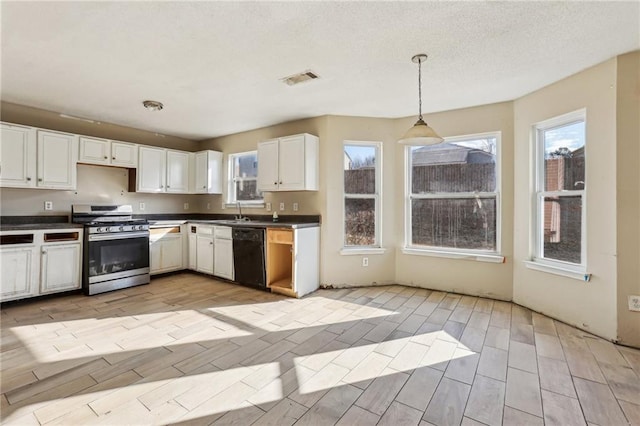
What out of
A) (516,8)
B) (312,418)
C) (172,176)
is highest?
(516,8)

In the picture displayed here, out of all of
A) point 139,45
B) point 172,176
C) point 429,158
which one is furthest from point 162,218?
point 429,158

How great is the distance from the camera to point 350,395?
179cm

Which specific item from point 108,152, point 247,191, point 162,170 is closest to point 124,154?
point 108,152

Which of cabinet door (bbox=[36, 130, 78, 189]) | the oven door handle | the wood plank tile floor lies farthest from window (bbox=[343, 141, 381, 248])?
cabinet door (bbox=[36, 130, 78, 189])

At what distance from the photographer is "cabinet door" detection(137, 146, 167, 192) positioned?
4.67 m

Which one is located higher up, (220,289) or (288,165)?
(288,165)

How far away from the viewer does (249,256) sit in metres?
4.10

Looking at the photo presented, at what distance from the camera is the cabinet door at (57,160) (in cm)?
370

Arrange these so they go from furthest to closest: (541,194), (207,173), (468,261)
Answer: (207,173) < (468,261) < (541,194)

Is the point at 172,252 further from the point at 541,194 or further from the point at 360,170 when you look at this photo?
the point at 541,194

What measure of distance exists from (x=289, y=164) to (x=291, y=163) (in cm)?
A: 4

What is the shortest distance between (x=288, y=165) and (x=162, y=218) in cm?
271

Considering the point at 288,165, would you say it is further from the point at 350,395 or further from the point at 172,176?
the point at 350,395

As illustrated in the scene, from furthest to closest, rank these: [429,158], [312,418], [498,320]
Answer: [429,158] < [498,320] < [312,418]
